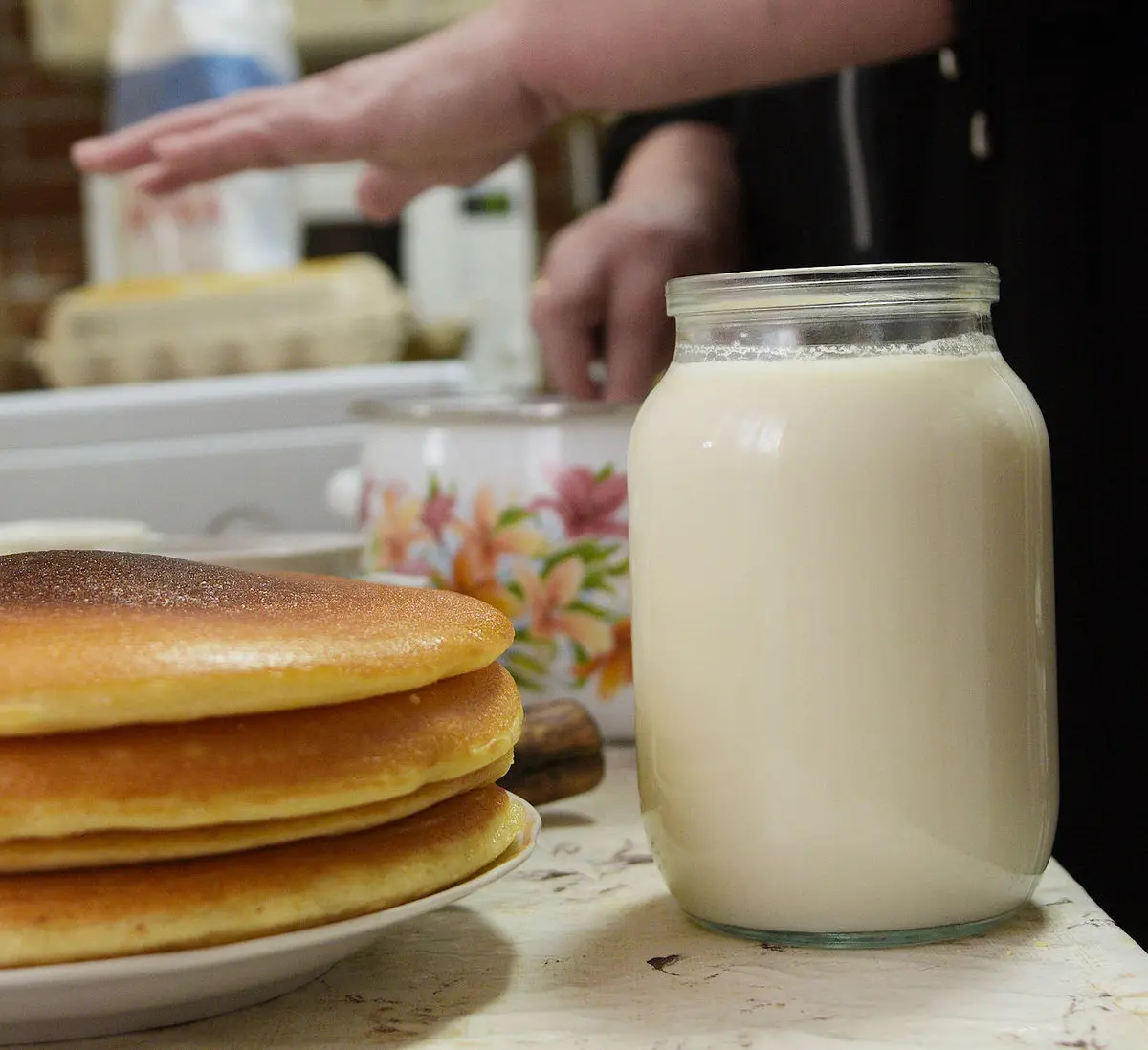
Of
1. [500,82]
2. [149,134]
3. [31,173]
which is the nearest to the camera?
[500,82]

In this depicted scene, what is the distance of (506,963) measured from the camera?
0.51m

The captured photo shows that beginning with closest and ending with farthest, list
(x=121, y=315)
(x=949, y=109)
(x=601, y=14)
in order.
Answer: (x=601, y=14) → (x=949, y=109) → (x=121, y=315)

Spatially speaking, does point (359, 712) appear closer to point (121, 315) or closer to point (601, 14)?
point (601, 14)

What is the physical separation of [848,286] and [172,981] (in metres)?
0.30

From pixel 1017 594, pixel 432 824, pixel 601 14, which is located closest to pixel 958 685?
pixel 1017 594

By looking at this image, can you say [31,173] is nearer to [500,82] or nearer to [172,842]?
[500,82]

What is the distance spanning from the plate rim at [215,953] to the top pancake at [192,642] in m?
0.06

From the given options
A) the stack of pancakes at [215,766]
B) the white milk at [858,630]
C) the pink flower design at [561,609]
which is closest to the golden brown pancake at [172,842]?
the stack of pancakes at [215,766]

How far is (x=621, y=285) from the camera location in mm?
905

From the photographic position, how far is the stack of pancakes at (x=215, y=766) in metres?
0.41

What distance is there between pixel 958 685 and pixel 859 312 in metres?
0.13

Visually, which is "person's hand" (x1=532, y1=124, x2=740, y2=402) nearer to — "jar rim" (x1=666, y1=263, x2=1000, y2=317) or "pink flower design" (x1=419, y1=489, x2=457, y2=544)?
"pink flower design" (x1=419, y1=489, x2=457, y2=544)

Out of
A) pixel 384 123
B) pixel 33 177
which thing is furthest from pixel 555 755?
pixel 33 177

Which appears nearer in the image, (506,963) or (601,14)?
(506,963)
